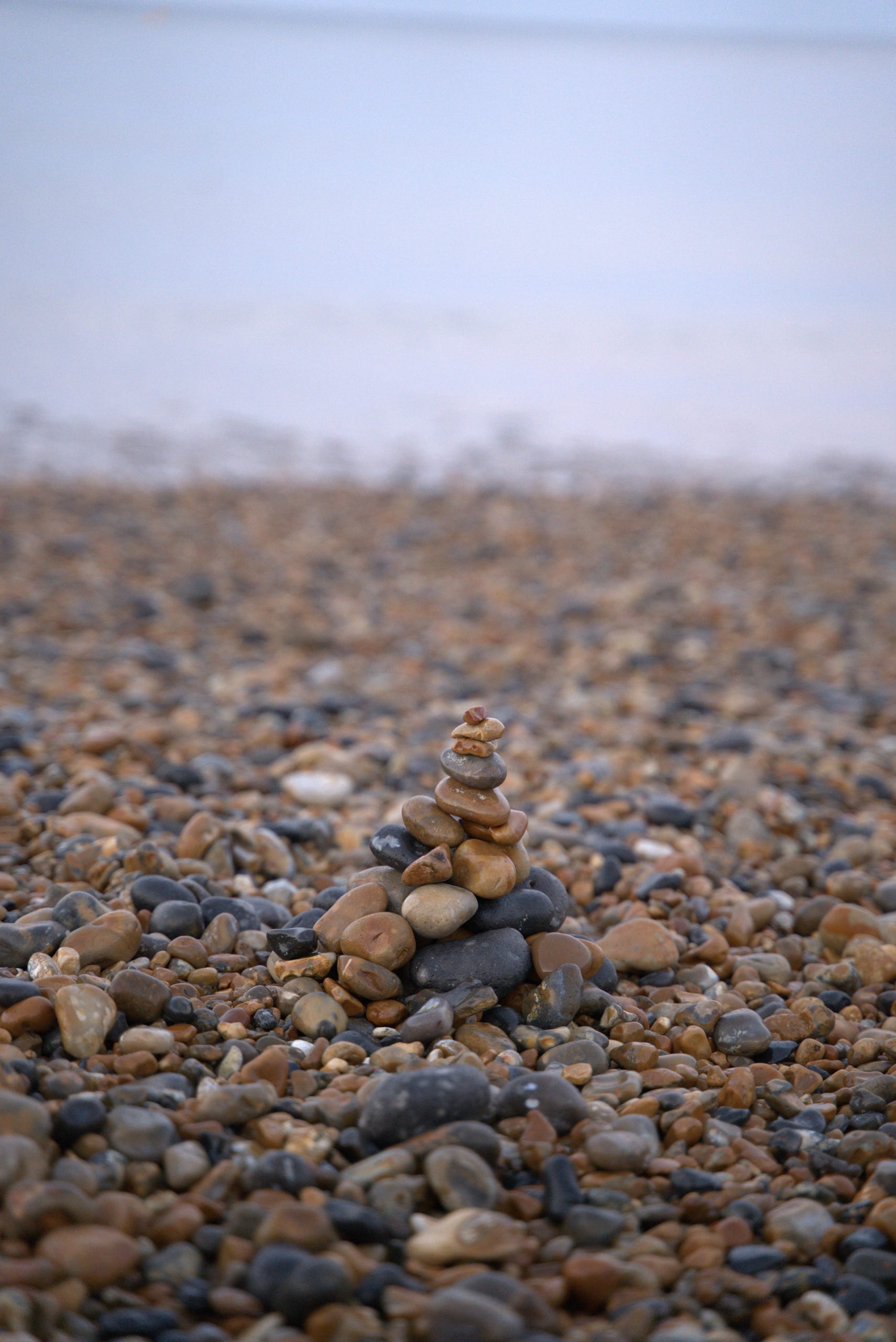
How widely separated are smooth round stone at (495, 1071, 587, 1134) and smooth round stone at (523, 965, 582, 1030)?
30 centimetres

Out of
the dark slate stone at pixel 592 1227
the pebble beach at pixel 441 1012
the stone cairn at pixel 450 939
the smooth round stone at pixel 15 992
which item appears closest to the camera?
the pebble beach at pixel 441 1012

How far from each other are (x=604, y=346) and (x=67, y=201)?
850 centimetres

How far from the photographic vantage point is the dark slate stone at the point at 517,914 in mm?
2514

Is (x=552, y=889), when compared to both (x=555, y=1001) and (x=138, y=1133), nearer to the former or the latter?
(x=555, y=1001)

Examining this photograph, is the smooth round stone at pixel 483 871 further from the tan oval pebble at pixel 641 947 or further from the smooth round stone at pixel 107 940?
the smooth round stone at pixel 107 940

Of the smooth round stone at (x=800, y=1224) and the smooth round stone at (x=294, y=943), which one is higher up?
the smooth round stone at (x=294, y=943)

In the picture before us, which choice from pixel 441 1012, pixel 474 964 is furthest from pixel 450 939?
pixel 441 1012

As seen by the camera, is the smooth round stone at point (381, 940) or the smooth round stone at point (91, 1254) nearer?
the smooth round stone at point (91, 1254)

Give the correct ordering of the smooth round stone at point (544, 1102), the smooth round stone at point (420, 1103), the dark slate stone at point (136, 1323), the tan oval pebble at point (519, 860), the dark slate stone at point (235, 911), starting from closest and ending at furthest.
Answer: the dark slate stone at point (136, 1323) < the smooth round stone at point (420, 1103) < the smooth round stone at point (544, 1102) < the tan oval pebble at point (519, 860) < the dark slate stone at point (235, 911)

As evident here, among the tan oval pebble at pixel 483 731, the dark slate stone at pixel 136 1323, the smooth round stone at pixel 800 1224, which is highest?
the tan oval pebble at pixel 483 731

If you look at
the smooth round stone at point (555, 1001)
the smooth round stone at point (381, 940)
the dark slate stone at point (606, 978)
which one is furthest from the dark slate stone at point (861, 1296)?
the smooth round stone at point (381, 940)

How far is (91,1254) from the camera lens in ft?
5.42

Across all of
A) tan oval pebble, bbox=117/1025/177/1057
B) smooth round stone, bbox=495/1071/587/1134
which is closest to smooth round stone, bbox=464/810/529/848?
smooth round stone, bbox=495/1071/587/1134

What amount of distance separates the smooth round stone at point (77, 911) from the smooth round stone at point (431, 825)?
82cm
